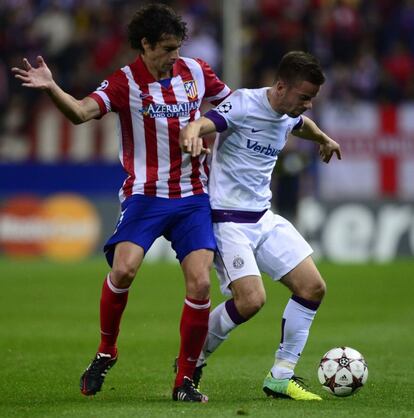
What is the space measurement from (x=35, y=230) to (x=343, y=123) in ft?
17.5

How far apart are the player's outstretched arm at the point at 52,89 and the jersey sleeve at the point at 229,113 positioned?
75 centimetres

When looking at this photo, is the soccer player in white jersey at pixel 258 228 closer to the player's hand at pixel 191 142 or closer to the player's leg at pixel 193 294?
the player's leg at pixel 193 294

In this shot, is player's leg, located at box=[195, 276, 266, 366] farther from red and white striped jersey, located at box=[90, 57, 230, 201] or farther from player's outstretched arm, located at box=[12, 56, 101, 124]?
player's outstretched arm, located at box=[12, 56, 101, 124]

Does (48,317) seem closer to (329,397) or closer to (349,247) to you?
(329,397)

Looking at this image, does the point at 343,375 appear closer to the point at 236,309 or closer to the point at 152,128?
the point at 236,309

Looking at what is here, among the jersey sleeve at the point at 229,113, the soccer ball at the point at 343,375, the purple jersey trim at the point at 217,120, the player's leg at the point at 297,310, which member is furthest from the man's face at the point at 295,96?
the soccer ball at the point at 343,375

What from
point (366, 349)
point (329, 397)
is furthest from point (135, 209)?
point (366, 349)

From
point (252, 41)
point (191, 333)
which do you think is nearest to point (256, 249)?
point (191, 333)

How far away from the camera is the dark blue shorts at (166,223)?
25.1 feet

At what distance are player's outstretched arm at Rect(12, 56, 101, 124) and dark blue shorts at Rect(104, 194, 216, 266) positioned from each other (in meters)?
0.69

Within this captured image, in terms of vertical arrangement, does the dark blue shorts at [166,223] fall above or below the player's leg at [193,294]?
above

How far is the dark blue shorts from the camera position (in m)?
7.64

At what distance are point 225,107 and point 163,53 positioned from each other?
0.51 meters

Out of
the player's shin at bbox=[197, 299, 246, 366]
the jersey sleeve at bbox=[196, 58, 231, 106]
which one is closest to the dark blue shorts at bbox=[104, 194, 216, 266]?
the player's shin at bbox=[197, 299, 246, 366]
